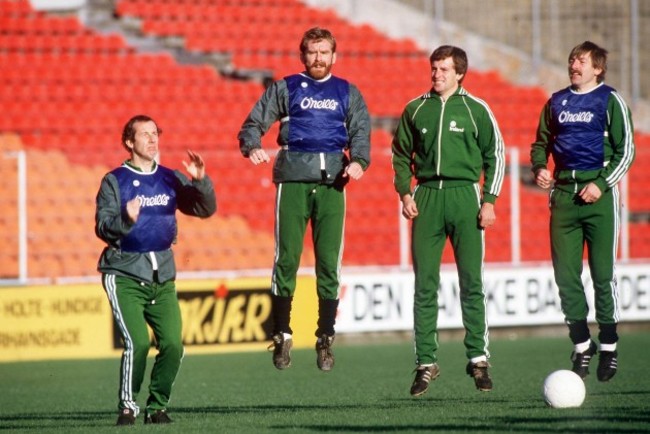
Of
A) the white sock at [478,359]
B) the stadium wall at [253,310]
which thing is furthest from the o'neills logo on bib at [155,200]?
the stadium wall at [253,310]

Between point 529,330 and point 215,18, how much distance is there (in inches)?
281

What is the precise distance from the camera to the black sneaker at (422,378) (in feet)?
29.0

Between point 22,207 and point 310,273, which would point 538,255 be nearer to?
point 310,273

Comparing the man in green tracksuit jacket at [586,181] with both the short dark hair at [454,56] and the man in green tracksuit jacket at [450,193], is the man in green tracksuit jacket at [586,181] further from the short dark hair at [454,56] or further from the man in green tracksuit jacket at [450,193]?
the short dark hair at [454,56]

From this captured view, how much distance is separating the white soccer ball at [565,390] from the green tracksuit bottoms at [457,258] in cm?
79

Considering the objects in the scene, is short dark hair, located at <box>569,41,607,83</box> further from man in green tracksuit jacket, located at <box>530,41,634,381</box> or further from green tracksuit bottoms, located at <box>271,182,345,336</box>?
green tracksuit bottoms, located at <box>271,182,345,336</box>

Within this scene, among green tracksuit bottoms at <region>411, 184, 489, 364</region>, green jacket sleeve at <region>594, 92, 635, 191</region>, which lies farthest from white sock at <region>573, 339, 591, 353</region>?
green jacket sleeve at <region>594, 92, 635, 191</region>

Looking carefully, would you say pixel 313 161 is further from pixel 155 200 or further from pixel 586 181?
pixel 586 181

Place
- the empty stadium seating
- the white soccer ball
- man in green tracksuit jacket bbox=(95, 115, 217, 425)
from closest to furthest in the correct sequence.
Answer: man in green tracksuit jacket bbox=(95, 115, 217, 425)
the white soccer ball
the empty stadium seating

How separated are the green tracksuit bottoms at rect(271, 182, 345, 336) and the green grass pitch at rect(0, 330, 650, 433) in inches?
26.1

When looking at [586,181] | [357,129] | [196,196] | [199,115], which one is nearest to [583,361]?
[586,181]

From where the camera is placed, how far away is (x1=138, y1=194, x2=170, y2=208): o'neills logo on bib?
8148mm

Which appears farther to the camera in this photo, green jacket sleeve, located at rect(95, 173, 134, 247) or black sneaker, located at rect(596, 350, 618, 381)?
black sneaker, located at rect(596, 350, 618, 381)

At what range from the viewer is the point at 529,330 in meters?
16.0
